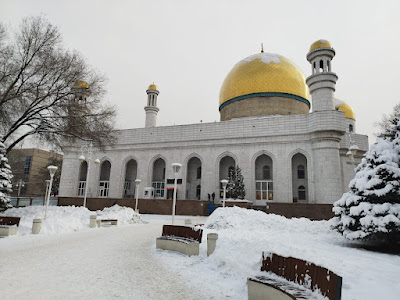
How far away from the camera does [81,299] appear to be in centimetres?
430

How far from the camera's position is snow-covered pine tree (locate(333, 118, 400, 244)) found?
307 inches

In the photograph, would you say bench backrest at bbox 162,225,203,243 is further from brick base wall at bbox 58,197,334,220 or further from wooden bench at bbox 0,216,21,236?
brick base wall at bbox 58,197,334,220

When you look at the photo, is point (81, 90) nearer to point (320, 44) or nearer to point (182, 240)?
point (182, 240)

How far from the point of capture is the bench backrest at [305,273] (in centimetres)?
342

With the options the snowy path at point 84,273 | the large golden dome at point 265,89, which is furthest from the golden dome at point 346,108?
the snowy path at point 84,273

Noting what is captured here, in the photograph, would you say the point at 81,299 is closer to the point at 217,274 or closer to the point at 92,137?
the point at 217,274

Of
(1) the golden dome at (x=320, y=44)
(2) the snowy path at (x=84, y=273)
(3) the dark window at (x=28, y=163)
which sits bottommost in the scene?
(2) the snowy path at (x=84, y=273)

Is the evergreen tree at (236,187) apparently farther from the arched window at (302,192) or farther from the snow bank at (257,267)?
the snow bank at (257,267)

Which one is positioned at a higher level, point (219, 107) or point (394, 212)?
point (219, 107)

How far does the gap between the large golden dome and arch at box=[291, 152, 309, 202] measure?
6022mm

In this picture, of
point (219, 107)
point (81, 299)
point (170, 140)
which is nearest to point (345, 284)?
point (81, 299)

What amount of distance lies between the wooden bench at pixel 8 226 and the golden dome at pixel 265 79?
26237mm

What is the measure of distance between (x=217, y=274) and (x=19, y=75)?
51.0 feet

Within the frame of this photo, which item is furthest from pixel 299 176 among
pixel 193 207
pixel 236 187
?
pixel 193 207
